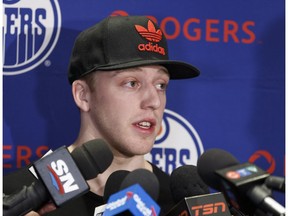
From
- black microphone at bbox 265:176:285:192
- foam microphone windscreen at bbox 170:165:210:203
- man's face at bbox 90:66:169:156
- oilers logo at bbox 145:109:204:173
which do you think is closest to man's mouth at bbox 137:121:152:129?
man's face at bbox 90:66:169:156

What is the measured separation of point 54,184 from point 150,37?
Answer: 764mm

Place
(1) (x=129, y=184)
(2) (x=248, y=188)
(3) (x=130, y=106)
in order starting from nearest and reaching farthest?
(2) (x=248, y=188)
(1) (x=129, y=184)
(3) (x=130, y=106)

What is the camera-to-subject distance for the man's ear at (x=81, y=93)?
5.39ft

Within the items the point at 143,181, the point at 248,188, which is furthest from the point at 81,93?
the point at 248,188

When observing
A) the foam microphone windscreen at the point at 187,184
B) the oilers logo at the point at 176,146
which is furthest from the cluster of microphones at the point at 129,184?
the oilers logo at the point at 176,146

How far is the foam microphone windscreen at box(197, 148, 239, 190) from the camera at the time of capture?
3.16 ft

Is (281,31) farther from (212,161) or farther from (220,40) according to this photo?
(212,161)

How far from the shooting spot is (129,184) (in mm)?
962

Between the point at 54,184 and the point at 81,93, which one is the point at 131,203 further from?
the point at 81,93

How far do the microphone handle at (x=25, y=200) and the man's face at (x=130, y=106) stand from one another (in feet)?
2.15

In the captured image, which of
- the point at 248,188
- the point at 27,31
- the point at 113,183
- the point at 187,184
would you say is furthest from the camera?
the point at 27,31

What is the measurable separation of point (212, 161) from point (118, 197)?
7.7 inches

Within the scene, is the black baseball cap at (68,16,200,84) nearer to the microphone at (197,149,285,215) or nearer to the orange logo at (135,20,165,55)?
the orange logo at (135,20,165,55)

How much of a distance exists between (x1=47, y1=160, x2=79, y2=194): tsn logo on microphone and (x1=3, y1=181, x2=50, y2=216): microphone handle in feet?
0.08
